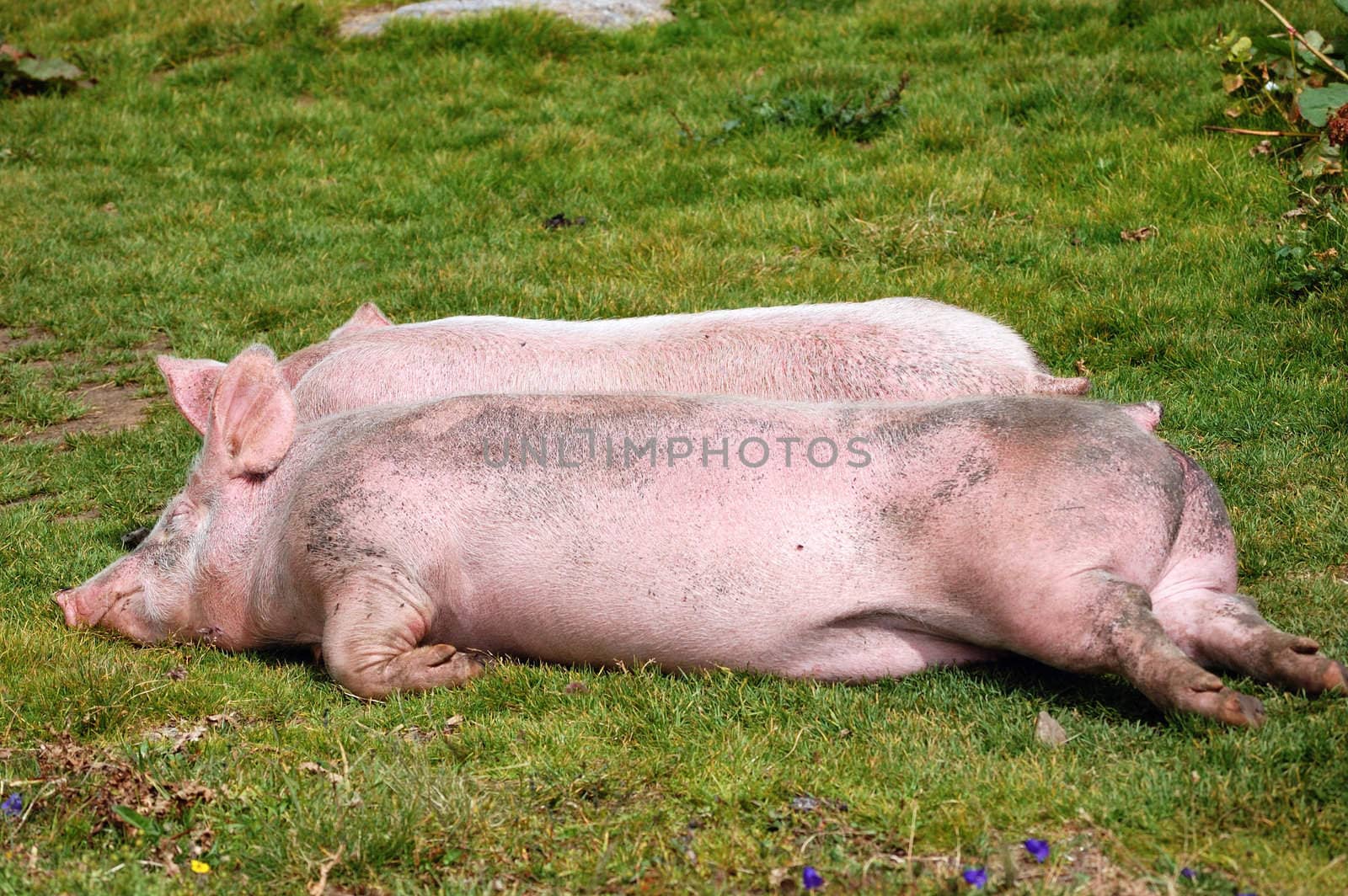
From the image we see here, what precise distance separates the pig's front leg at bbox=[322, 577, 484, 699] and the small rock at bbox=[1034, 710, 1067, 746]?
5.22ft

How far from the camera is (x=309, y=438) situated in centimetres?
448

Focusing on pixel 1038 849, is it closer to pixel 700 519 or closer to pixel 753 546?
pixel 753 546

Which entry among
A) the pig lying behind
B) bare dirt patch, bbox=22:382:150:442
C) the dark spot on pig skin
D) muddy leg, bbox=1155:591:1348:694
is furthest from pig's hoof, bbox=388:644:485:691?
bare dirt patch, bbox=22:382:150:442

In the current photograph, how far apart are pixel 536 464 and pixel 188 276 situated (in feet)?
15.1

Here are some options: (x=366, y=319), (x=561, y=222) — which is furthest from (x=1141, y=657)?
(x=561, y=222)

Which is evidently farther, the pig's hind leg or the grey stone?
the grey stone

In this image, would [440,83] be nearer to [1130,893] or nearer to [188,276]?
[188,276]

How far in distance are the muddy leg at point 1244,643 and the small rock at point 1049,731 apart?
45 centimetres

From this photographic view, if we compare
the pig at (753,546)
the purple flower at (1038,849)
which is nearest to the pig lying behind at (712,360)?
the pig at (753,546)

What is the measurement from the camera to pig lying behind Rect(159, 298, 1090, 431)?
4680 mm

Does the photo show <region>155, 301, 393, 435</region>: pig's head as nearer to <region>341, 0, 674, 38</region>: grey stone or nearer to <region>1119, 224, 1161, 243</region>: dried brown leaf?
<region>1119, 224, 1161, 243</region>: dried brown leaf

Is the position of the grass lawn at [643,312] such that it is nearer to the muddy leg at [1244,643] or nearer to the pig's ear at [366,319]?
the muddy leg at [1244,643]

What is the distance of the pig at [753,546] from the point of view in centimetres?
352

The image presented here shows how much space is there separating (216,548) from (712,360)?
177 cm
